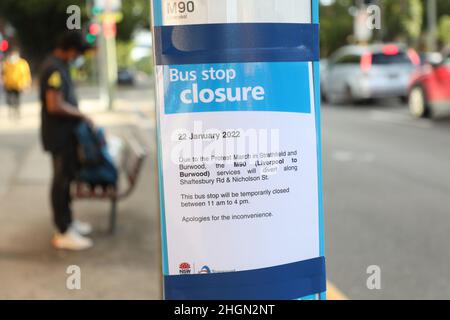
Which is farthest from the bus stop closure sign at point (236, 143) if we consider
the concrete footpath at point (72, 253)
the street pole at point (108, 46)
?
the street pole at point (108, 46)

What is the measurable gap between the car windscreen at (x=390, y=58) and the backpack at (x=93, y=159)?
47.2 ft

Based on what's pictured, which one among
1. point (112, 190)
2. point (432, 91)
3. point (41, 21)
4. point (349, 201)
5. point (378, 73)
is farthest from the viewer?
point (41, 21)

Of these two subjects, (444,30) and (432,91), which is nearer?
(432,91)

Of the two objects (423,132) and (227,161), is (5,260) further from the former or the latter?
(423,132)

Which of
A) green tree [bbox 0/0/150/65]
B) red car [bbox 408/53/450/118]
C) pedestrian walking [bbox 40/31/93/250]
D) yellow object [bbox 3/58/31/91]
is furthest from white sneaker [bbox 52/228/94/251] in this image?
green tree [bbox 0/0/150/65]

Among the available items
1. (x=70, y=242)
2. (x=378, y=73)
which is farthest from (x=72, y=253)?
(x=378, y=73)

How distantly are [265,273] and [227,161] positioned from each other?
1.51 ft

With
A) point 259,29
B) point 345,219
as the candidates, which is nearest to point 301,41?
point 259,29

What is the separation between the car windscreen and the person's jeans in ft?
48.4

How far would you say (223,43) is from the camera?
254 cm

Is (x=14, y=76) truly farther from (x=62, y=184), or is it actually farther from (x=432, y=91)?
(x=62, y=184)

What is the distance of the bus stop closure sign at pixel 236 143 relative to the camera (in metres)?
2.55

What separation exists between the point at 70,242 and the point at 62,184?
49 centimetres
